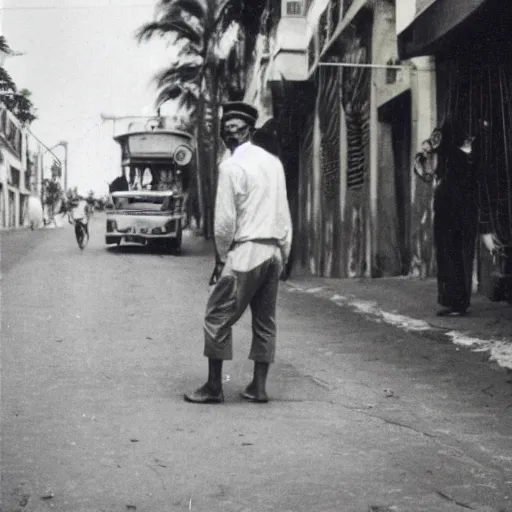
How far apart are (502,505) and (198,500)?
→ 1.17 meters

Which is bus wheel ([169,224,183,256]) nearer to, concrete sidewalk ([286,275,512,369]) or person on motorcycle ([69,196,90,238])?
person on motorcycle ([69,196,90,238])

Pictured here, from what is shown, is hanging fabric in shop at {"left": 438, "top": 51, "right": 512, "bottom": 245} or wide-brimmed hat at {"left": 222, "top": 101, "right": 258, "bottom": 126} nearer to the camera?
wide-brimmed hat at {"left": 222, "top": 101, "right": 258, "bottom": 126}

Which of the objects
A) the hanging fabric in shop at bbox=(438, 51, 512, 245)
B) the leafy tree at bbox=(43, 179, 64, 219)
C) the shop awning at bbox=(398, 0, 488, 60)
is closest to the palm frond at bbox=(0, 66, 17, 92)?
the shop awning at bbox=(398, 0, 488, 60)

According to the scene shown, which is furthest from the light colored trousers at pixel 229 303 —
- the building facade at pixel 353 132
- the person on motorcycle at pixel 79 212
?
the person on motorcycle at pixel 79 212

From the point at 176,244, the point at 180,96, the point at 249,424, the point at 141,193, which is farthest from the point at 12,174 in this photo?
the point at 249,424

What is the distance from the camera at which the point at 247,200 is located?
561 cm

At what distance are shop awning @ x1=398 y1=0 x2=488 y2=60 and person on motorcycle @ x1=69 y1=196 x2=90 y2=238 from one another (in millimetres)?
15299

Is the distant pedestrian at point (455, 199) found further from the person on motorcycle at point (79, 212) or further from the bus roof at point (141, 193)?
the person on motorcycle at point (79, 212)

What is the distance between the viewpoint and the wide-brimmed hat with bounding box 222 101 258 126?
18.9ft

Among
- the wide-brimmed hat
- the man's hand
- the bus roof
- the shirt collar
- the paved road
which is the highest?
the bus roof

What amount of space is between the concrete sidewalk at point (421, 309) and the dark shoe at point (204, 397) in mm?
2326

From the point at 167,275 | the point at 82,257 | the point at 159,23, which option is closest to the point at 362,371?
the point at 167,275

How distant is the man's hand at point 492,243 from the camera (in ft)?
33.7

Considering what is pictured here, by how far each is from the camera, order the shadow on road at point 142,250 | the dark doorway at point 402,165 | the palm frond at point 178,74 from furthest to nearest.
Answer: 1. the palm frond at point 178,74
2. the shadow on road at point 142,250
3. the dark doorway at point 402,165
